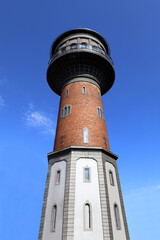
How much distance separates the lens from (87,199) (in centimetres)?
1612

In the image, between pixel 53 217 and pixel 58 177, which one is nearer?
pixel 53 217

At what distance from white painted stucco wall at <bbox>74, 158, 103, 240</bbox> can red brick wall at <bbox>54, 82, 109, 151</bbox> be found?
9.08ft

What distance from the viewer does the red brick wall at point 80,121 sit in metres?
20.7

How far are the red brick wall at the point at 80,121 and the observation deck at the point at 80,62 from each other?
6.81 feet

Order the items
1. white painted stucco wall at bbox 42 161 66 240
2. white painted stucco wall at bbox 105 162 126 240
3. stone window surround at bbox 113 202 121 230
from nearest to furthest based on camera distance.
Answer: white painted stucco wall at bbox 42 161 66 240 → white painted stucco wall at bbox 105 162 126 240 → stone window surround at bbox 113 202 121 230

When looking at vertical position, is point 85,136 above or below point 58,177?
above

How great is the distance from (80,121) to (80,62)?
378 inches

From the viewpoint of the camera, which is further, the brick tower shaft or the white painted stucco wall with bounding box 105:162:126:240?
the white painted stucco wall with bounding box 105:162:126:240

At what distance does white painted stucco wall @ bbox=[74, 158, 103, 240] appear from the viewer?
1449 centimetres

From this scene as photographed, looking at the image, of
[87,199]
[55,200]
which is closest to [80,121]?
[87,199]

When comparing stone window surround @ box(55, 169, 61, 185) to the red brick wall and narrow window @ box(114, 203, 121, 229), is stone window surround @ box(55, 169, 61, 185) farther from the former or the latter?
narrow window @ box(114, 203, 121, 229)

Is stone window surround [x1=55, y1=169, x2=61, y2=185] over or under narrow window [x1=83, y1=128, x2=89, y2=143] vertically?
under

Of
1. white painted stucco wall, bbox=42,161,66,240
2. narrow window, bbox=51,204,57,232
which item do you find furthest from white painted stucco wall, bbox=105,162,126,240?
narrow window, bbox=51,204,57,232

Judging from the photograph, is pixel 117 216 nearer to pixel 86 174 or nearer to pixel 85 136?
pixel 86 174
